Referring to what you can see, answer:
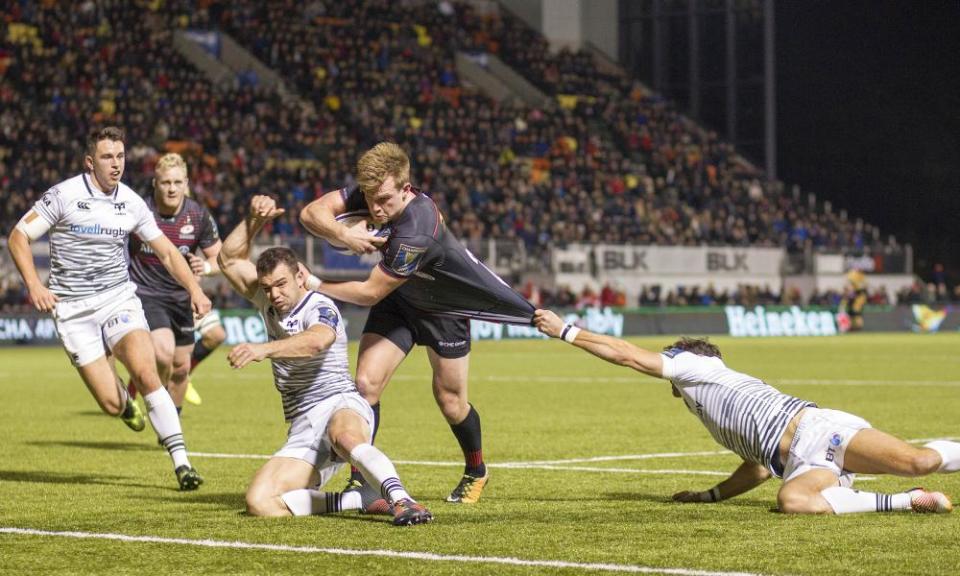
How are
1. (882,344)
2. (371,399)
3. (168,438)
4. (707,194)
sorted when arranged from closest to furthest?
(371,399)
(168,438)
(882,344)
(707,194)

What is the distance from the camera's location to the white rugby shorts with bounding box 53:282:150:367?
35.5 feet

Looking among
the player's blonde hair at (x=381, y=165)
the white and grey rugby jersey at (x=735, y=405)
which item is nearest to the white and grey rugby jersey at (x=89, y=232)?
the player's blonde hair at (x=381, y=165)

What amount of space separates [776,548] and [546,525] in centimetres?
139

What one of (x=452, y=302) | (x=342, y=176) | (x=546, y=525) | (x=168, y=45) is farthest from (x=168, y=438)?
(x=168, y=45)

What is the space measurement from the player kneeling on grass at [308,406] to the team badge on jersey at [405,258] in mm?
439

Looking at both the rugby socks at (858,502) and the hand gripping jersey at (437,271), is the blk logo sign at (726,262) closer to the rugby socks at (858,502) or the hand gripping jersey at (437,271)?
the hand gripping jersey at (437,271)

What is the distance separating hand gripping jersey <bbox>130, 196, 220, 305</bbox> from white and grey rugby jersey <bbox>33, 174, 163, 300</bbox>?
7.12ft

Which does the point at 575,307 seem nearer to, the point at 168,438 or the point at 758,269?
the point at 758,269

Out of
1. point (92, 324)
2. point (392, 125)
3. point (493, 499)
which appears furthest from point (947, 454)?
point (392, 125)

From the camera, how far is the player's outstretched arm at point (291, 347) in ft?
24.7

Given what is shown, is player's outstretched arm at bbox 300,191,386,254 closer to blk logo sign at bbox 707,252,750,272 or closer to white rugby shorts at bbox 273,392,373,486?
white rugby shorts at bbox 273,392,373,486

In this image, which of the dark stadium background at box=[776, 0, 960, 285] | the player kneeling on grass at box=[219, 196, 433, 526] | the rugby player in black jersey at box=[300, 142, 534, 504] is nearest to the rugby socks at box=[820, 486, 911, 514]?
the rugby player in black jersey at box=[300, 142, 534, 504]

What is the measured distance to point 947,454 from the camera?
816cm

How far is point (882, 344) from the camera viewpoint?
Result: 3791 centimetres
